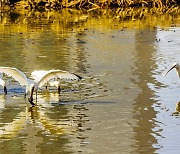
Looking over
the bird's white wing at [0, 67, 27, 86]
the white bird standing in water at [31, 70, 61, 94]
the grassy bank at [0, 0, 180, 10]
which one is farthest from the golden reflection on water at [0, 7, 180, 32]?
the bird's white wing at [0, 67, 27, 86]

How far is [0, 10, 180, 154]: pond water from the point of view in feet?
31.5

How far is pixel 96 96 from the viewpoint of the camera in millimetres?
12898

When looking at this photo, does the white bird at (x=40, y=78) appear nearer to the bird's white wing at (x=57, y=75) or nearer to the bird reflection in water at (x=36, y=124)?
the bird's white wing at (x=57, y=75)

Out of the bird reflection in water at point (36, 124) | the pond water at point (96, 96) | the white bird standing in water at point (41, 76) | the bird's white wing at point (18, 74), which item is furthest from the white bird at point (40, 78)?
the bird reflection in water at point (36, 124)

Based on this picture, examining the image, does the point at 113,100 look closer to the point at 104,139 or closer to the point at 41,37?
the point at 104,139

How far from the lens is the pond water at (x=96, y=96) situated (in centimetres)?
959

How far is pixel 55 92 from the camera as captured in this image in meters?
13.4

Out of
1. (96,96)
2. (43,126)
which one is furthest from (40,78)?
(43,126)

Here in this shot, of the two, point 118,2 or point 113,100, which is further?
point 118,2

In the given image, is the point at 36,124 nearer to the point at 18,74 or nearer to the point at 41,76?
the point at 18,74

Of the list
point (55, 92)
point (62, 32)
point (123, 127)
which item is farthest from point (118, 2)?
point (123, 127)

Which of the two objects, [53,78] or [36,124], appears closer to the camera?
[36,124]

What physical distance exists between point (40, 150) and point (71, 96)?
383 centimetres

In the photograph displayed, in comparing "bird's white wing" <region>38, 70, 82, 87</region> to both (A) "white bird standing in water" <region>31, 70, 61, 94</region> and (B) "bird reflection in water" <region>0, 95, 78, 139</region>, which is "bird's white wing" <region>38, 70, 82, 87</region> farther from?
(B) "bird reflection in water" <region>0, 95, 78, 139</region>
